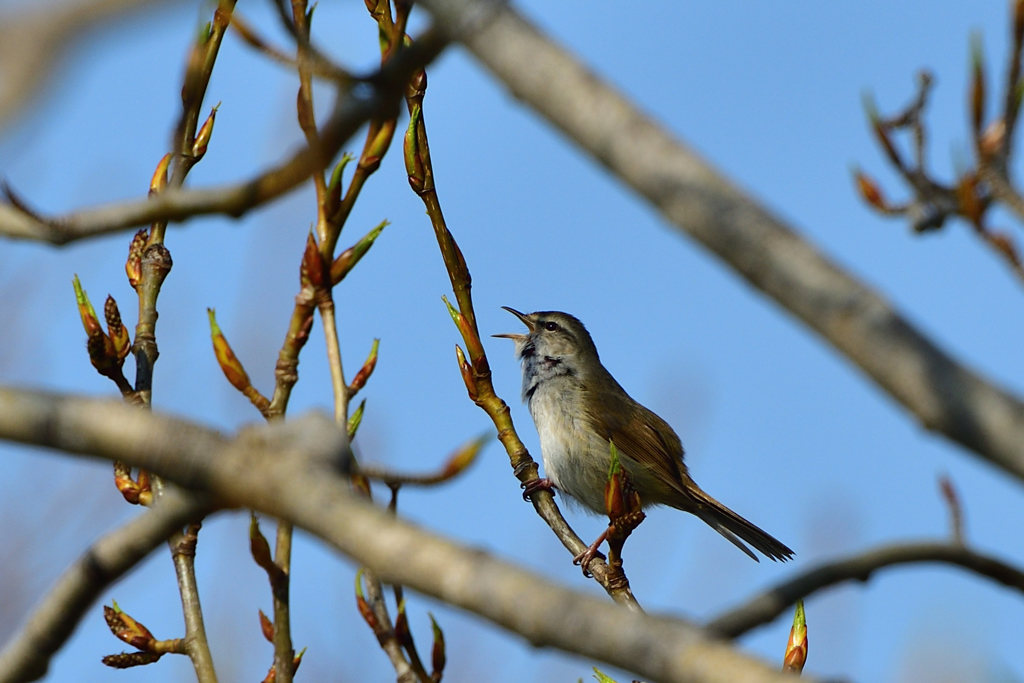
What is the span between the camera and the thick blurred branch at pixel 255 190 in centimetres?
154

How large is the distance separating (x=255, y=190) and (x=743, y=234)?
0.78 m

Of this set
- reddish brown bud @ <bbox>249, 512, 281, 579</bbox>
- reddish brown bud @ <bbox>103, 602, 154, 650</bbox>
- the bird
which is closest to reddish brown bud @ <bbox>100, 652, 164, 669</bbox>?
reddish brown bud @ <bbox>103, 602, 154, 650</bbox>

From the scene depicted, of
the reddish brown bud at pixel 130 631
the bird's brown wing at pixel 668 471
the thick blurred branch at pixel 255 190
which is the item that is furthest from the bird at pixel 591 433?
the thick blurred branch at pixel 255 190

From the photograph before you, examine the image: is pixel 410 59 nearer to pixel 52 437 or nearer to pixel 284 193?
pixel 284 193

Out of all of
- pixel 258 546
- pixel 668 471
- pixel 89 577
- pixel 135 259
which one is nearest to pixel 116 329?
pixel 135 259

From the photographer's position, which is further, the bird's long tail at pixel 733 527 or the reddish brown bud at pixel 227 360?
the bird's long tail at pixel 733 527

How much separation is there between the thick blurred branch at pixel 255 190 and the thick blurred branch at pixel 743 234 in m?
0.11

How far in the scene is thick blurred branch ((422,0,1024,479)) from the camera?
4.34ft

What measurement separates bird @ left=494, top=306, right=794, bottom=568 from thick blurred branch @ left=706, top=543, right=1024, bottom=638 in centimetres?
Answer: 467

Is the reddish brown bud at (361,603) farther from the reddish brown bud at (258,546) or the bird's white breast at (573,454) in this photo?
the bird's white breast at (573,454)

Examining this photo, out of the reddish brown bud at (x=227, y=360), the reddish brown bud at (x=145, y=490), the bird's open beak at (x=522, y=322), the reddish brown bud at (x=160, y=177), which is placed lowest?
the reddish brown bud at (x=145, y=490)

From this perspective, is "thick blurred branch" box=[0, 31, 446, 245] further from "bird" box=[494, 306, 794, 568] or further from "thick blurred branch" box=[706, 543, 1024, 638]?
"bird" box=[494, 306, 794, 568]

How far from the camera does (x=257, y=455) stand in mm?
1548

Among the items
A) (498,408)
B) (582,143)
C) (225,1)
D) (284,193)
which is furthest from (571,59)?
(498,408)
